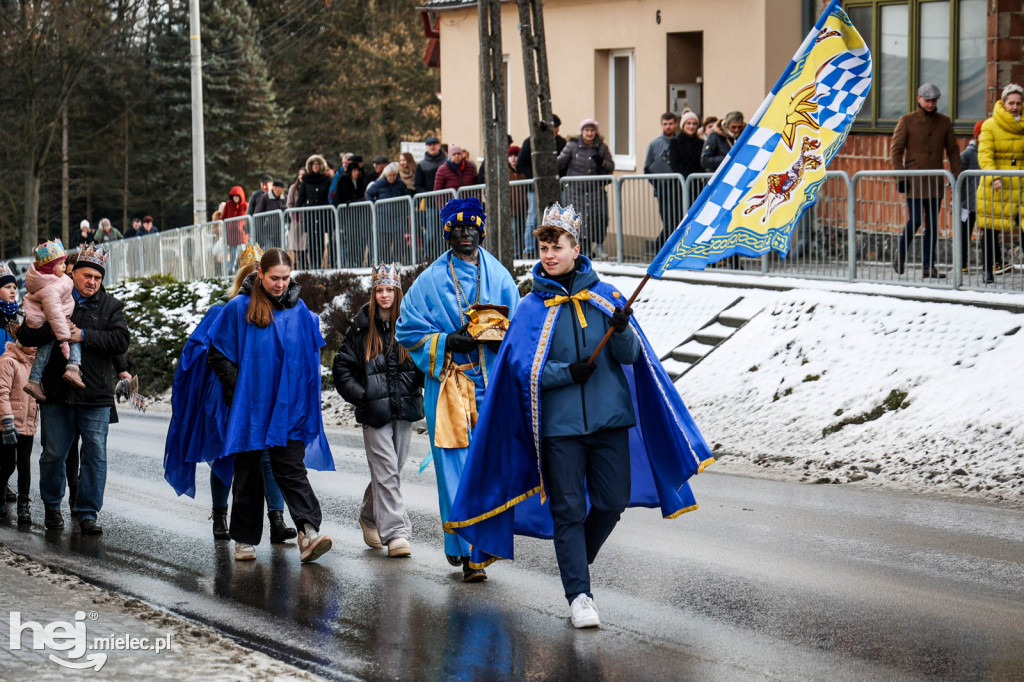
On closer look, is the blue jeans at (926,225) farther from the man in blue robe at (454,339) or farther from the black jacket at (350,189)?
the black jacket at (350,189)

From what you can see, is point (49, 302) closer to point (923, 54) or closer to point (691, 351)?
point (691, 351)

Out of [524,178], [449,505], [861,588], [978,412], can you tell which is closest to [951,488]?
[978,412]

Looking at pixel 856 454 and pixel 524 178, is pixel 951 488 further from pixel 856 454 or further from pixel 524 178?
pixel 524 178

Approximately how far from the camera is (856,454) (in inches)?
448

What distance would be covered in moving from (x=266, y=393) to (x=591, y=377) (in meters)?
2.57

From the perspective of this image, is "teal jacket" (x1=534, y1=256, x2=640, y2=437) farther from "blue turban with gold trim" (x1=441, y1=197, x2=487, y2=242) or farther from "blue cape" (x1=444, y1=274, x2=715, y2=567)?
"blue turban with gold trim" (x1=441, y1=197, x2=487, y2=242)

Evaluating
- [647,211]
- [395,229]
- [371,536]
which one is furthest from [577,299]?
[395,229]

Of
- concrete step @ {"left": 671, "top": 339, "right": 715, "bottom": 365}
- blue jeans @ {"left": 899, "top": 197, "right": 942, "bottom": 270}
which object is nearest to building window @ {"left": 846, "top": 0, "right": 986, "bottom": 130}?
blue jeans @ {"left": 899, "top": 197, "right": 942, "bottom": 270}

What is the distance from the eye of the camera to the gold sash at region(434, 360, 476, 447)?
8.20m

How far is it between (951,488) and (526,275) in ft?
30.8

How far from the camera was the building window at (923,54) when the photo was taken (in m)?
17.8

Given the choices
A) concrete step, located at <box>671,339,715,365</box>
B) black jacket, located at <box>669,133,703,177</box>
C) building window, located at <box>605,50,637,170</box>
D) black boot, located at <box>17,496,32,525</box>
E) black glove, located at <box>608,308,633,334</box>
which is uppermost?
building window, located at <box>605,50,637,170</box>

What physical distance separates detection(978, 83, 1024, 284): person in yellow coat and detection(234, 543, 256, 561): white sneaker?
754cm

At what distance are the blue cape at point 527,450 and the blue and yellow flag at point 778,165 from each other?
0.57m
